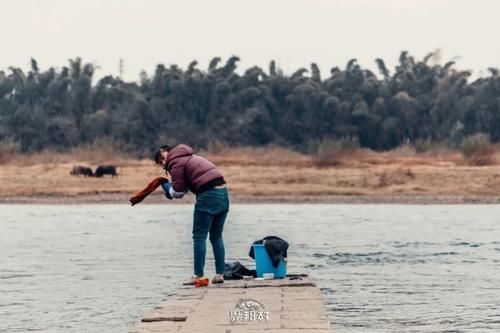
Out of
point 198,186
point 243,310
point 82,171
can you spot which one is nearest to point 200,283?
point 198,186

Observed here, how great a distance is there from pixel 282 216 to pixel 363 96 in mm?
48944

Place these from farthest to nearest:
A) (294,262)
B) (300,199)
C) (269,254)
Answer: (300,199) < (294,262) < (269,254)

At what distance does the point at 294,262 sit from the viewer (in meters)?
22.0

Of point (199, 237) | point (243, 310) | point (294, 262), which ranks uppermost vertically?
point (199, 237)

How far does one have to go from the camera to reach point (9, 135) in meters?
83.6

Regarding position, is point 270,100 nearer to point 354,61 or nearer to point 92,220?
point 354,61

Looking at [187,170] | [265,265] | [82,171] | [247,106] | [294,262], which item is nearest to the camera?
[187,170]

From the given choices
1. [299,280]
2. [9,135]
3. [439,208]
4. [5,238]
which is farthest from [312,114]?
[299,280]

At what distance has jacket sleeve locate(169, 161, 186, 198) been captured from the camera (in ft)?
49.0

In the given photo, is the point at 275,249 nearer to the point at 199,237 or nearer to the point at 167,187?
the point at 199,237

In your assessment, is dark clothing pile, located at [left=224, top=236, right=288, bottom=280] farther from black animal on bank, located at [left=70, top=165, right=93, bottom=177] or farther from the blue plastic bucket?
black animal on bank, located at [left=70, top=165, right=93, bottom=177]

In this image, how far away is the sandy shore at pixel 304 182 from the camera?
4359 cm

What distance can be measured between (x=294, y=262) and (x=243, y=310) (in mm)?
9709

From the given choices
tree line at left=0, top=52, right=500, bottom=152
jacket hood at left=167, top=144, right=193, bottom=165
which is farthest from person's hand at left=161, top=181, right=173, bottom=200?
tree line at left=0, top=52, right=500, bottom=152
